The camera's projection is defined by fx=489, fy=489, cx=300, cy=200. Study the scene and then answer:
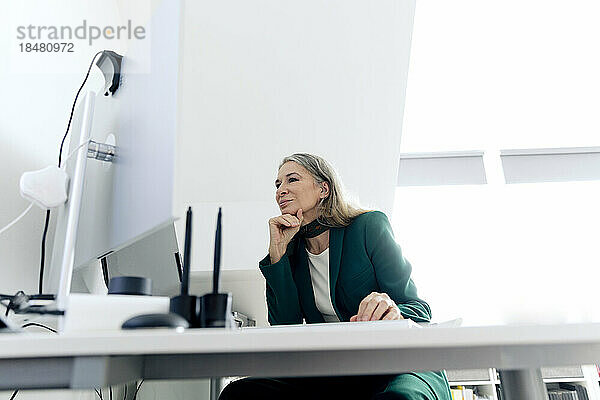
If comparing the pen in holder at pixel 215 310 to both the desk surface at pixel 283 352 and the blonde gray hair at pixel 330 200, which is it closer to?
the desk surface at pixel 283 352

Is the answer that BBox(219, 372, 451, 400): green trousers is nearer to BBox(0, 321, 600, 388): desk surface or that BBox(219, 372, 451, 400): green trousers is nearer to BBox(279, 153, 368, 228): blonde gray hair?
BBox(279, 153, 368, 228): blonde gray hair

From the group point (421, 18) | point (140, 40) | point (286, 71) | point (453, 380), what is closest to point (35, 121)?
point (140, 40)

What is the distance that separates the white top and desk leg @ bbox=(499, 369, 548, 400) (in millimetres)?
976

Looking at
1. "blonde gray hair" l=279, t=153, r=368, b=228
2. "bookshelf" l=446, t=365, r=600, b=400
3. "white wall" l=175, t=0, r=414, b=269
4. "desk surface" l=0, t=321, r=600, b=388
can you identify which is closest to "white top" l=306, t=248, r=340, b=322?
"blonde gray hair" l=279, t=153, r=368, b=228

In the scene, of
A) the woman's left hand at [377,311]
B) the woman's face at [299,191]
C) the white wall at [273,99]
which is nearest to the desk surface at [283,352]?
the woman's left hand at [377,311]

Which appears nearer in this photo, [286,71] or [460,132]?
[286,71]

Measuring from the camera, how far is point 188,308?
0.52m

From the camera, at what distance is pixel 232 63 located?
8.37 ft

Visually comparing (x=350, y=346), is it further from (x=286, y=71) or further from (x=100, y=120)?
(x=286, y=71)

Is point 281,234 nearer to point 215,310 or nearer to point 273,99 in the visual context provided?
point 215,310

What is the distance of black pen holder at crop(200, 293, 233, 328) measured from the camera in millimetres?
511

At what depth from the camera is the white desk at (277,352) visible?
0.37 meters

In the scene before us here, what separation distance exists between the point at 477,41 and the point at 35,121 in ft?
9.20

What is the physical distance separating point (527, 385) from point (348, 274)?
942mm
